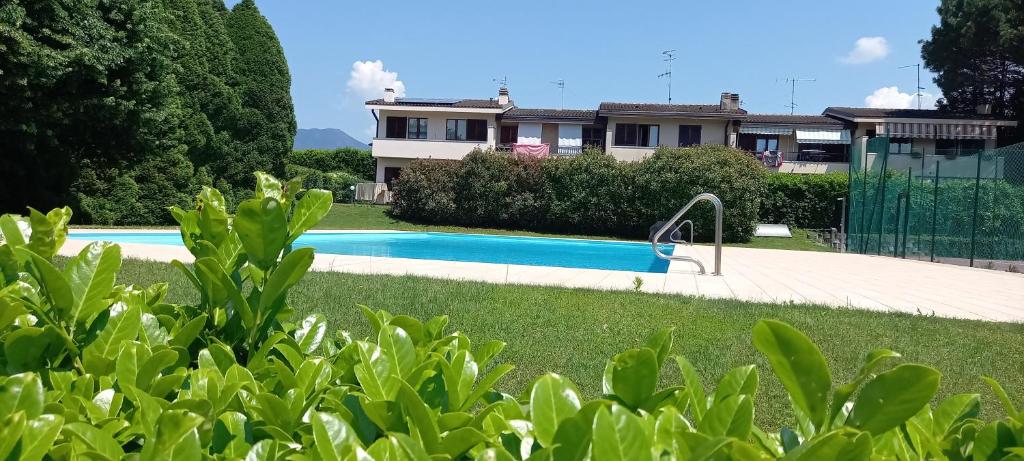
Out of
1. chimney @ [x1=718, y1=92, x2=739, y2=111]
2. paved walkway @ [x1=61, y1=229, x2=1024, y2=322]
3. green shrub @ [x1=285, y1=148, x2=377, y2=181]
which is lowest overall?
paved walkway @ [x1=61, y1=229, x2=1024, y2=322]

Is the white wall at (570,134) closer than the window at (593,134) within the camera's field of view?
No

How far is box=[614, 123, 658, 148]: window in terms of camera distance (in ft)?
121

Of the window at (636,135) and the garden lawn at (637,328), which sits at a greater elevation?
the window at (636,135)

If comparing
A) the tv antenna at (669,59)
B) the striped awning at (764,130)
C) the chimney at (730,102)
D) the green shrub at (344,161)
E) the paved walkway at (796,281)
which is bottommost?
the paved walkway at (796,281)

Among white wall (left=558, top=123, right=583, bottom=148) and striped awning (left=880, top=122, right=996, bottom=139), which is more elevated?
striped awning (left=880, top=122, right=996, bottom=139)

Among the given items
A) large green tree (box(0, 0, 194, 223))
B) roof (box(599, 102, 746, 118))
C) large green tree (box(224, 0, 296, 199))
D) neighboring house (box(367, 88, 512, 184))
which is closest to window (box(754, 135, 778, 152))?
roof (box(599, 102, 746, 118))

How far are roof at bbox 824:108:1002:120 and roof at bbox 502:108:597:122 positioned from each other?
14.4 meters

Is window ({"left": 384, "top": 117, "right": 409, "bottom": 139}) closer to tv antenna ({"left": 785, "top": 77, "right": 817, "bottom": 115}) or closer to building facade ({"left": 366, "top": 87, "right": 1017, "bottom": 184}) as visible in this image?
building facade ({"left": 366, "top": 87, "right": 1017, "bottom": 184})

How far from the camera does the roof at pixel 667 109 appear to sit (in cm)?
3578

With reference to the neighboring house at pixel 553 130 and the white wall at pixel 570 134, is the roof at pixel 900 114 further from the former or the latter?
the white wall at pixel 570 134

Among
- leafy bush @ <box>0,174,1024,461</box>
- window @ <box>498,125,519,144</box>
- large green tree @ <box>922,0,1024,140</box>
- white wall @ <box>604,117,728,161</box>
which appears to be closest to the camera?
leafy bush @ <box>0,174,1024,461</box>

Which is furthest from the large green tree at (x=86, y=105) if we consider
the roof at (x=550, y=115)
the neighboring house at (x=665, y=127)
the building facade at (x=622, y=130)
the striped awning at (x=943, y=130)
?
the striped awning at (x=943, y=130)

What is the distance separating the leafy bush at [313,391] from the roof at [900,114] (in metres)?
43.1

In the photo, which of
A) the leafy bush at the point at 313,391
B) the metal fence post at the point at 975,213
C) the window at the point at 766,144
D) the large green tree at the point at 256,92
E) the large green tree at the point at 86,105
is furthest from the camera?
the window at the point at 766,144
